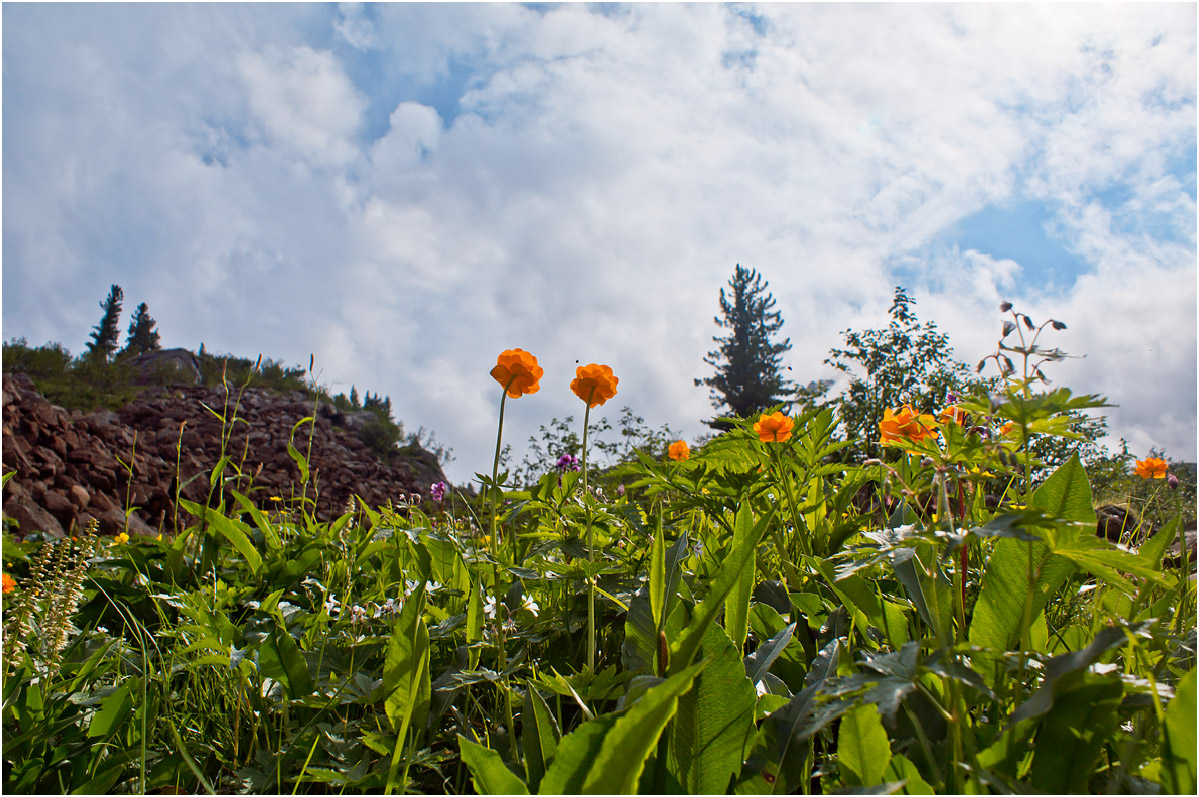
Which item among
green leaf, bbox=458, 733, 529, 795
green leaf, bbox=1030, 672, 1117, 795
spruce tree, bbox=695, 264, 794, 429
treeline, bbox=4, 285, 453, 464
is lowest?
green leaf, bbox=458, 733, 529, 795

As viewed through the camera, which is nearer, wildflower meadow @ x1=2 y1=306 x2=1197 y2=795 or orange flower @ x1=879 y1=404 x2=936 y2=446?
wildflower meadow @ x1=2 y1=306 x2=1197 y2=795

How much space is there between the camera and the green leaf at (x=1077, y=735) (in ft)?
2.29

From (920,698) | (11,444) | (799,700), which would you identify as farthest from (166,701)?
(11,444)

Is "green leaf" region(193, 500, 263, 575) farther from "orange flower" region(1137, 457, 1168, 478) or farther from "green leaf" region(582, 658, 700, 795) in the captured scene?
"orange flower" region(1137, 457, 1168, 478)

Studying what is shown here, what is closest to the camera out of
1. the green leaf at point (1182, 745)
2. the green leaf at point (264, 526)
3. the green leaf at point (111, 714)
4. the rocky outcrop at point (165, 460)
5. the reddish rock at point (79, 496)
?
the green leaf at point (1182, 745)

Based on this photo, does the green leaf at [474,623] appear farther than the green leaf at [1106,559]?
Yes

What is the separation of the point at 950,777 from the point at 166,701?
1351mm

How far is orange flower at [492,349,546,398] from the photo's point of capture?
1.25 meters

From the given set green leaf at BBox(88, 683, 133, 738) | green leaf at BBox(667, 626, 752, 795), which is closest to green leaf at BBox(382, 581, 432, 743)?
green leaf at BBox(667, 626, 752, 795)

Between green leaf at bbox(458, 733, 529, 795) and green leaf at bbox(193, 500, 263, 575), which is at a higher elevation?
green leaf at bbox(193, 500, 263, 575)

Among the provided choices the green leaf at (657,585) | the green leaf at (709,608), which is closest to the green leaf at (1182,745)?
the green leaf at (709,608)

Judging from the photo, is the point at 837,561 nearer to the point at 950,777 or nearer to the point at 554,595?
the point at 950,777

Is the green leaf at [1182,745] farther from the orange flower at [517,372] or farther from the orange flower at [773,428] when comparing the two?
the orange flower at [517,372]

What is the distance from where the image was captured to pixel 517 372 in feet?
4.15
